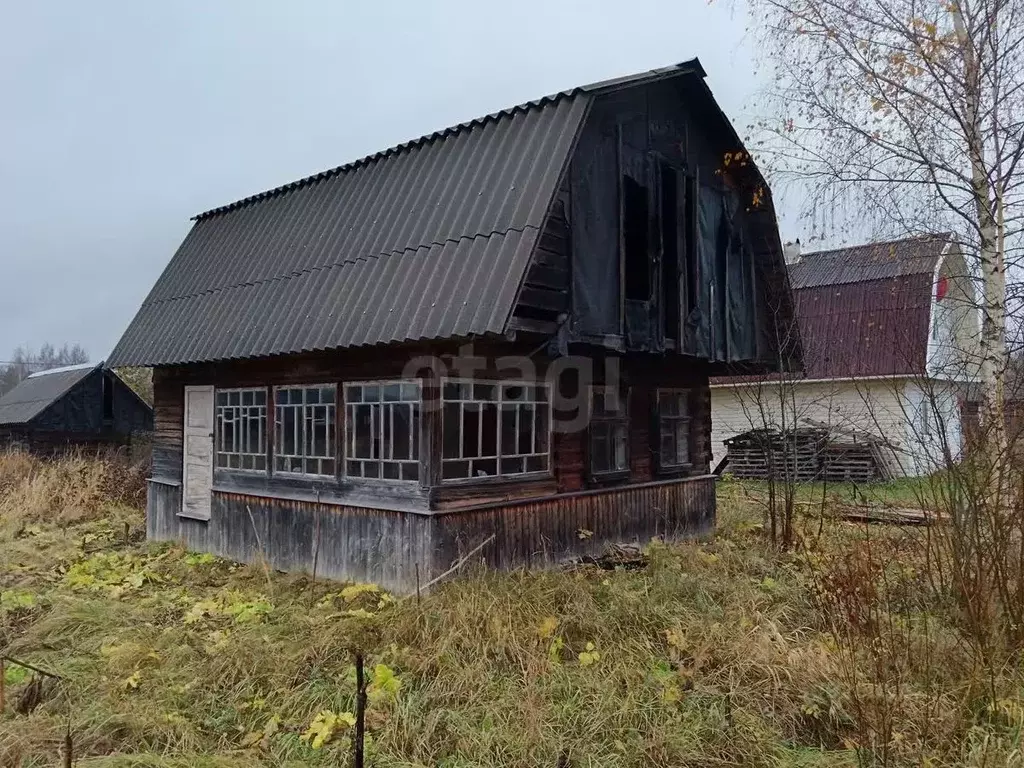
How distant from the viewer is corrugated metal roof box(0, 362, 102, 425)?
77.0ft

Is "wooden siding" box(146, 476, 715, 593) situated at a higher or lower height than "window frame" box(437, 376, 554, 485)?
lower

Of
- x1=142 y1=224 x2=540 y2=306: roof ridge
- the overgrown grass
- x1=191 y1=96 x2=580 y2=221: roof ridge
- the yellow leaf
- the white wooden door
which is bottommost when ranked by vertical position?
the overgrown grass

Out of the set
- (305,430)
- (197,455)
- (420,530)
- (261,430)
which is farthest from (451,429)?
(197,455)

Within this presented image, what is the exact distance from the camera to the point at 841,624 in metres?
5.83

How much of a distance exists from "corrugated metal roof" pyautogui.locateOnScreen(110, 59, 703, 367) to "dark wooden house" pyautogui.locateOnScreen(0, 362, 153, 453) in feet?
48.1

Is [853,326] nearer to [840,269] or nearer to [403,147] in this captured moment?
[840,269]

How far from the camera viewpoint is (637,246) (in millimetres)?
9844

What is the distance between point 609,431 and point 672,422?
1931mm

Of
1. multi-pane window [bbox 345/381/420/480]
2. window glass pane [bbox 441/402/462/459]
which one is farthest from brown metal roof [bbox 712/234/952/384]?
multi-pane window [bbox 345/381/420/480]

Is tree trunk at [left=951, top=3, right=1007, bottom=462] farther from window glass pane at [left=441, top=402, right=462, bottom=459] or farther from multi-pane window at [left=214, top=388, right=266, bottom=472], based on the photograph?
multi-pane window at [left=214, top=388, right=266, bottom=472]

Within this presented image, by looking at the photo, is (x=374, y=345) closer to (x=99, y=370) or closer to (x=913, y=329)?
(x=913, y=329)

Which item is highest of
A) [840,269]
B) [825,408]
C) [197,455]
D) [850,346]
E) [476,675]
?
[840,269]

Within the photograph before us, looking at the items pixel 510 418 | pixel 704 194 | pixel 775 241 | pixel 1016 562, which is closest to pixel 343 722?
pixel 510 418

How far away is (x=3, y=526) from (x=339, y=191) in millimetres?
8824
